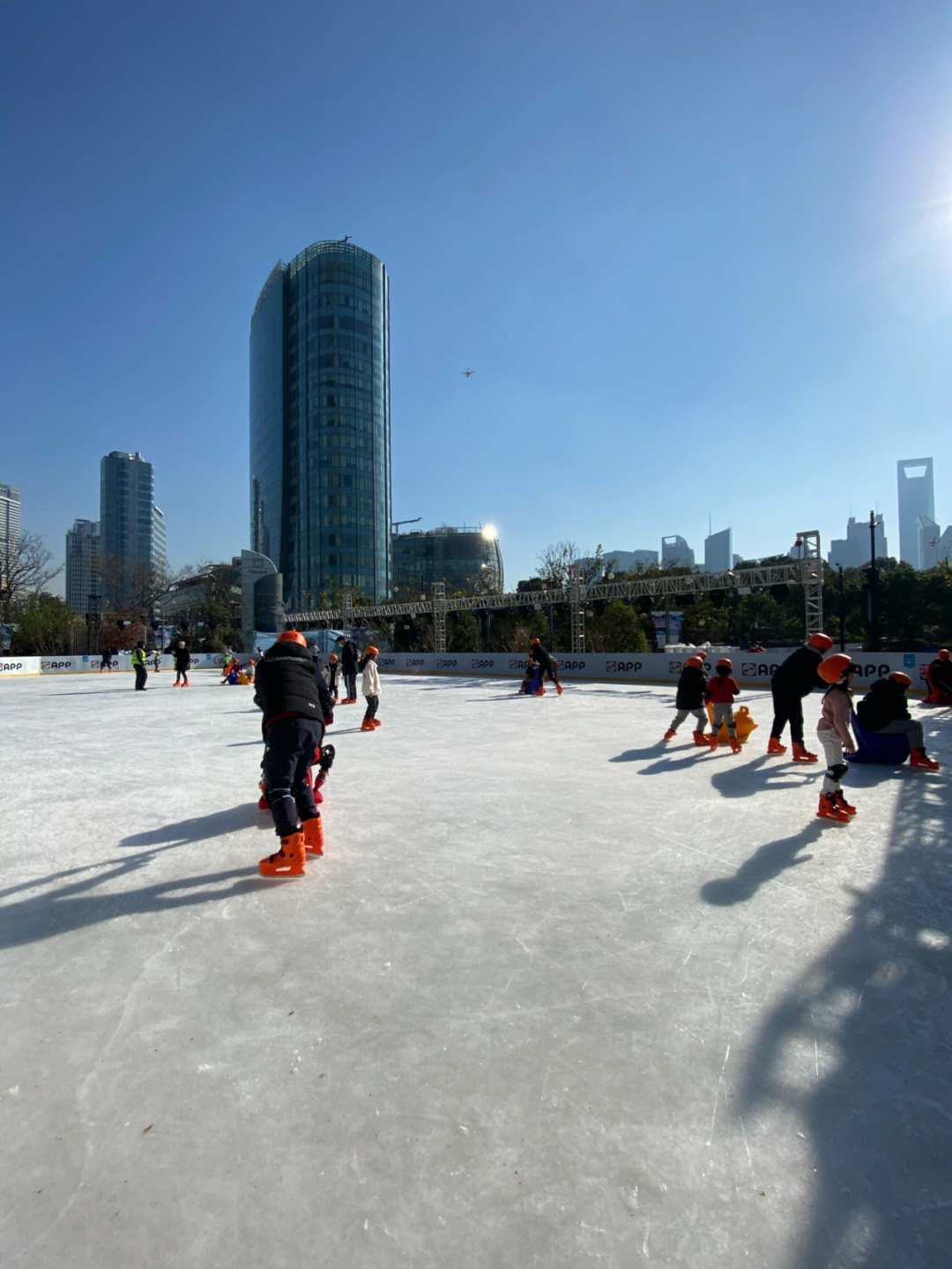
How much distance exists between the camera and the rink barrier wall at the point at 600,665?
1877cm

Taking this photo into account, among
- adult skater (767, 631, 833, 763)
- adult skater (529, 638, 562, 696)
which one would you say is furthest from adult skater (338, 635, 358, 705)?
adult skater (767, 631, 833, 763)

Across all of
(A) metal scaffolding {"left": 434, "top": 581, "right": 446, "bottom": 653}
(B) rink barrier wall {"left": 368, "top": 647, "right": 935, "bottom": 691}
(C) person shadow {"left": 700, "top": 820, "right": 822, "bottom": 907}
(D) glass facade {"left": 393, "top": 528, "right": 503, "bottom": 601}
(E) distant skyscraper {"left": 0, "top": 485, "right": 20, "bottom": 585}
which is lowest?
(C) person shadow {"left": 700, "top": 820, "right": 822, "bottom": 907}

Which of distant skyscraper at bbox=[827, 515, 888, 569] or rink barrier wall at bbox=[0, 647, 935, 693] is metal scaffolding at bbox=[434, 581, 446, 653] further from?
distant skyscraper at bbox=[827, 515, 888, 569]

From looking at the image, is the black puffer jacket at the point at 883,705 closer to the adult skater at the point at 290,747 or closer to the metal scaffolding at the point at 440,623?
the adult skater at the point at 290,747

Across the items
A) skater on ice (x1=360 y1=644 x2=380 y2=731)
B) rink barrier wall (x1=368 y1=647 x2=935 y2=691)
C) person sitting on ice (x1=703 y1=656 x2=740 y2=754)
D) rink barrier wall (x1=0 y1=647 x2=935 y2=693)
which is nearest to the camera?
person sitting on ice (x1=703 y1=656 x2=740 y2=754)

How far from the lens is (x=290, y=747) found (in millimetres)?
4168

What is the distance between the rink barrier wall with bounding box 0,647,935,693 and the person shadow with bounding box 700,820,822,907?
1371cm

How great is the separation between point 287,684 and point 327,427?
92.9 metres

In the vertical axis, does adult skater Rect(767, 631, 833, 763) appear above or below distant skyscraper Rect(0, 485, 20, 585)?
below

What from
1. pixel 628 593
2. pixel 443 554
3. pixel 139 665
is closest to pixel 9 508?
pixel 443 554

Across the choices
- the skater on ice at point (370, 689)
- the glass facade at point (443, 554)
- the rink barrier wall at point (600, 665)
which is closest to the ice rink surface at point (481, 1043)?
the skater on ice at point (370, 689)

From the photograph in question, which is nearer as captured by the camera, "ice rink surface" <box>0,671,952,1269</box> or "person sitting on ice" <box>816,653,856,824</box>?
"ice rink surface" <box>0,671,952,1269</box>

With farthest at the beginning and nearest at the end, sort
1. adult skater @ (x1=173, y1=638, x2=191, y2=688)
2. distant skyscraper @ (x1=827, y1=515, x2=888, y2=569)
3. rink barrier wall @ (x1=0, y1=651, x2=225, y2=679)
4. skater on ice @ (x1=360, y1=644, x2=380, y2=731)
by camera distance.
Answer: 1. distant skyscraper @ (x1=827, y1=515, x2=888, y2=569)
2. rink barrier wall @ (x1=0, y1=651, x2=225, y2=679)
3. adult skater @ (x1=173, y1=638, x2=191, y2=688)
4. skater on ice @ (x1=360, y1=644, x2=380, y2=731)

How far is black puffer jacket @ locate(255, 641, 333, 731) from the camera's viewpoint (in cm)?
422
